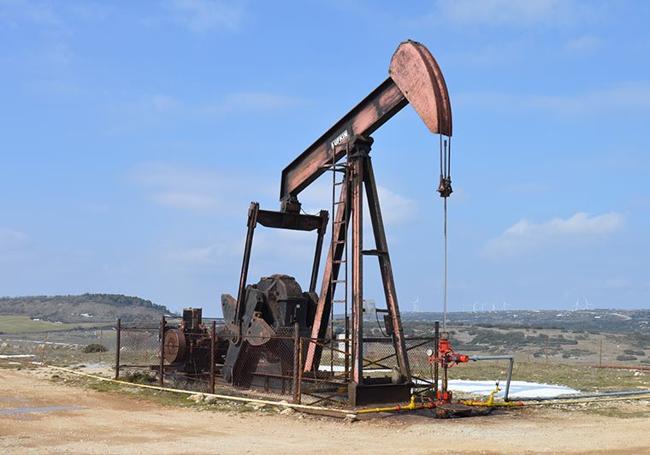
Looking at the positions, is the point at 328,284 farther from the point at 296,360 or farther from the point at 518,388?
the point at 518,388

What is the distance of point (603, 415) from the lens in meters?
13.2

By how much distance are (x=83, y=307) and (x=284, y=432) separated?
354 feet

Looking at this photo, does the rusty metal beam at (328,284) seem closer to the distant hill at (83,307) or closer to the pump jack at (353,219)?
the pump jack at (353,219)

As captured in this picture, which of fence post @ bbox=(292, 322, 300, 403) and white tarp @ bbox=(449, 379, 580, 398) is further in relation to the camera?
white tarp @ bbox=(449, 379, 580, 398)

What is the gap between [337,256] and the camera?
1455 cm

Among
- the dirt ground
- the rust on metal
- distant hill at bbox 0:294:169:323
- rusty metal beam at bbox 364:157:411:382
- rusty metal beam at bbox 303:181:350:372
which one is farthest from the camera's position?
distant hill at bbox 0:294:169:323

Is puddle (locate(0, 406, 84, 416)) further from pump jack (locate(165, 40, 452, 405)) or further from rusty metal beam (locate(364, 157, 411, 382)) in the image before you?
rusty metal beam (locate(364, 157, 411, 382))

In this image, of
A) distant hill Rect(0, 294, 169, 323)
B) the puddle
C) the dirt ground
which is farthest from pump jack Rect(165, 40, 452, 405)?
distant hill Rect(0, 294, 169, 323)

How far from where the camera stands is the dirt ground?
31.6ft

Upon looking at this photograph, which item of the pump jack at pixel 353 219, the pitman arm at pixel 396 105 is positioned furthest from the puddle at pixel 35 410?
the pitman arm at pixel 396 105

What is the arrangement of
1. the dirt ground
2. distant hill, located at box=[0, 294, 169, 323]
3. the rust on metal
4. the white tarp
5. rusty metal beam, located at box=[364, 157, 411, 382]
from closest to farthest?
A: the dirt ground, the rust on metal, rusty metal beam, located at box=[364, 157, 411, 382], the white tarp, distant hill, located at box=[0, 294, 169, 323]

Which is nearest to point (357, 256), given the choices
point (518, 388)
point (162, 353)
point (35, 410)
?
point (162, 353)

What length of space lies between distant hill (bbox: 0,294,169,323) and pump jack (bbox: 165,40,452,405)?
8627 centimetres

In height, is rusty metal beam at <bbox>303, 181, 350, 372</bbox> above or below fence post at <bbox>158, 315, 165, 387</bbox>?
above
